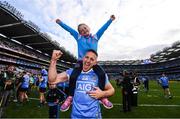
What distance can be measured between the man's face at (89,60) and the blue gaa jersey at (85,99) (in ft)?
0.31

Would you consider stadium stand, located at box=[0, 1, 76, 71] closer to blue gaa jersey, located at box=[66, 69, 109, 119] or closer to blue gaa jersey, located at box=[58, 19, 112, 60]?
blue gaa jersey, located at box=[58, 19, 112, 60]

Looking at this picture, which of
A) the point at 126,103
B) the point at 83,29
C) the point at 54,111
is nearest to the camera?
the point at 83,29

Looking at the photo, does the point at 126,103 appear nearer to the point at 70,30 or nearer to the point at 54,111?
the point at 54,111

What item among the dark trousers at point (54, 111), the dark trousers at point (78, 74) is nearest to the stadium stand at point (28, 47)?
the dark trousers at point (54, 111)

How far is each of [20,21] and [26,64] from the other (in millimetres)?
15791

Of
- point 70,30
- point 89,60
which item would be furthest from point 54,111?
point 89,60

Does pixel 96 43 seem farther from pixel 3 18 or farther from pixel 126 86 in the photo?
pixel 3 18

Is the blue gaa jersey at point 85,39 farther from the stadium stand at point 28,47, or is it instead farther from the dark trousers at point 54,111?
the stadium stand at point 28,47

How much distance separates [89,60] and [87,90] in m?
0.39

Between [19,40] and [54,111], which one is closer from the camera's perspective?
[54,111]

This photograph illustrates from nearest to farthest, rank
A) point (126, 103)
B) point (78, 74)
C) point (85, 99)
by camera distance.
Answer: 1. point (85, 99)
2. point (78, 74)
3. point (126, 103)

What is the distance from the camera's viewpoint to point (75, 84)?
3.69m

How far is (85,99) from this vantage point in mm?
3594

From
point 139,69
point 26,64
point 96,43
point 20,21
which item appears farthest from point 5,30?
point 139,69
